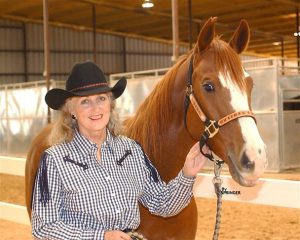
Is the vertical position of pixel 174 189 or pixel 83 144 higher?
pixel 83 144

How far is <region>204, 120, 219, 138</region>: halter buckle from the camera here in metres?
2.04

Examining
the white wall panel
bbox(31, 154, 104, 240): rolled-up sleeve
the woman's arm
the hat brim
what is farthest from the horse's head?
the white wall panel

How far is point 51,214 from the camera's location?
188 cm

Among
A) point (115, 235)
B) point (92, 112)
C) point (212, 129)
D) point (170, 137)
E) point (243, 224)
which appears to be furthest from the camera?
point (243, 224)

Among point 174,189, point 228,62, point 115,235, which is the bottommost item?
point 115,235

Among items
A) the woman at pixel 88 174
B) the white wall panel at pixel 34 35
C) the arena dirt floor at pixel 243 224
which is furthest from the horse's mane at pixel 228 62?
the white wall panel at pixel 34 35

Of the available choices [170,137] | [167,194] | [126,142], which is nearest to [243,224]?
[170,137]

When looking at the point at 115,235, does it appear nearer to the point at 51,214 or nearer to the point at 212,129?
the point at 51,214

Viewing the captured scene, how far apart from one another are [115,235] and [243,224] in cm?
400

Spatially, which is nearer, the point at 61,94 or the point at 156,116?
the point at 61,94

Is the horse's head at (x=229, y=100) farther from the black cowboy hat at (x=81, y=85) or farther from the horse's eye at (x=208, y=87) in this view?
the black cowboy hat at (x=81, y=85)

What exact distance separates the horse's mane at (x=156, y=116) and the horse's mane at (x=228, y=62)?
1.15ft

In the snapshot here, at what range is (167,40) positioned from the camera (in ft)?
80.3

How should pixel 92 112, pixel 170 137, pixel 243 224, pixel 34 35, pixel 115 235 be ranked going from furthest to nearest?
pixel 34 35 < pixel 243 224 < pixel 170 137 < pixel 92 112 < pixel 115 235
